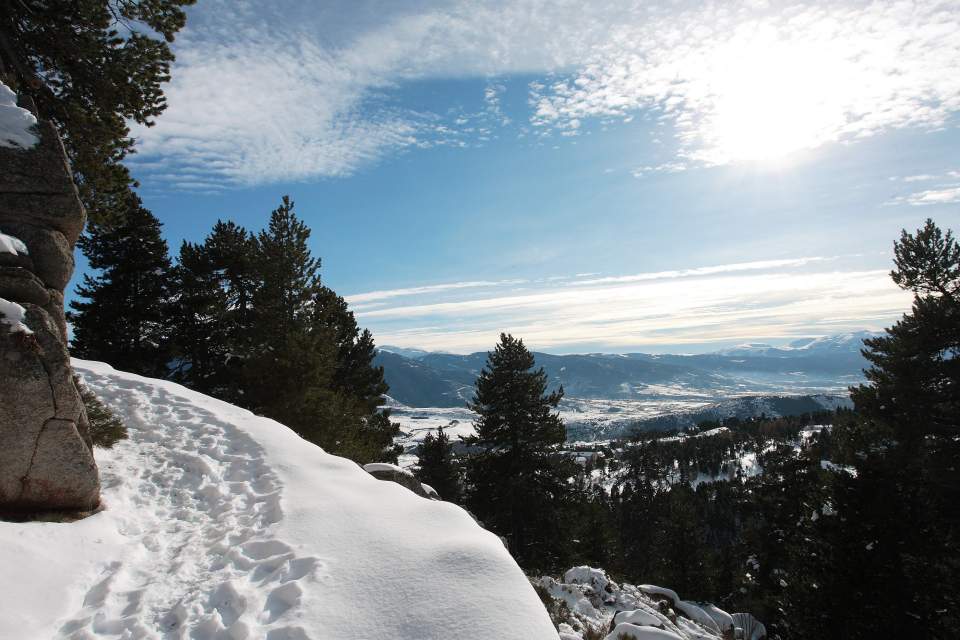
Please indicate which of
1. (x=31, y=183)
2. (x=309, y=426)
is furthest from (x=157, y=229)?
(x=31, y=183)

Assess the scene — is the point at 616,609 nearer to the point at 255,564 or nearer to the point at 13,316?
the point at 255,564

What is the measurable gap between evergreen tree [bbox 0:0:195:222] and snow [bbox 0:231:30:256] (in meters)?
3.37

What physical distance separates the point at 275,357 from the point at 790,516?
1000 inches

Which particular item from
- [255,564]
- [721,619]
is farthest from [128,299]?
[721,619]

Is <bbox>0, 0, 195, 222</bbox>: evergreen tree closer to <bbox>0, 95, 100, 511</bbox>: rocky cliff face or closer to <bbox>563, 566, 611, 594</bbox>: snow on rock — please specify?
<bbox>0, 95, 100, 511</bbox>: rocky cliff face

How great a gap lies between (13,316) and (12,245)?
1.24 metres

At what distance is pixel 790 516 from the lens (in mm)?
22547

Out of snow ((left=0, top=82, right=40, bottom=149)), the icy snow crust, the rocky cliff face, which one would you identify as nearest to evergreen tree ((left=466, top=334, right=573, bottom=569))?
the icy snow crust

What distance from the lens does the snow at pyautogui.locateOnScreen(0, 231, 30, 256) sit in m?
6.34

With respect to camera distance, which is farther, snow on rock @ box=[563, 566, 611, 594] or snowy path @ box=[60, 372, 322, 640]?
snow on rock @ box=[563, 566, 611, 594]

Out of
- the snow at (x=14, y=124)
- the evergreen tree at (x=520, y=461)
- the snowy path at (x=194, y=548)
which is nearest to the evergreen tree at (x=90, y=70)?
the snow at (x=14, y=124)

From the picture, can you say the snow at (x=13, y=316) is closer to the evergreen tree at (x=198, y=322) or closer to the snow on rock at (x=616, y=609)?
the snow on rock at (x=616, y=609)

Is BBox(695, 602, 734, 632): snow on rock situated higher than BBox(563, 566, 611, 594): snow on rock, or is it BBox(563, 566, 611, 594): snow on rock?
BBox(563, 566, 611, 594): snow on rock

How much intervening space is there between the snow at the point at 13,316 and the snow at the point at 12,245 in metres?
0.92
